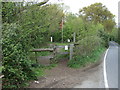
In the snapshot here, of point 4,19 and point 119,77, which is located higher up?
point 4,19

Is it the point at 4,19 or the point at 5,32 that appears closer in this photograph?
the point at 5,32

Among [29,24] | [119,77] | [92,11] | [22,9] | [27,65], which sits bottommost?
[119,77]

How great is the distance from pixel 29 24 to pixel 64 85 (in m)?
3.03

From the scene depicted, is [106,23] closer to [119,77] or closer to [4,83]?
[119,77]

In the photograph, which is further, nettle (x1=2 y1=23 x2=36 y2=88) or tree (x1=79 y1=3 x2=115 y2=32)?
tree (x1=79 y1=3 x2=115 y2=32)

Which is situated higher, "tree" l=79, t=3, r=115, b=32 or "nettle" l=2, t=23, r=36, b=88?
"tree" l=79, t=3, r=115, b=32

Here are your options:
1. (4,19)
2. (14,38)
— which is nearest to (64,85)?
(14,38)

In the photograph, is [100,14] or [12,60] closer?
[12,60]

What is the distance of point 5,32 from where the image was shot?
532 centimetres

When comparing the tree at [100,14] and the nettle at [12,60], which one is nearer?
the nettle at [12,60]

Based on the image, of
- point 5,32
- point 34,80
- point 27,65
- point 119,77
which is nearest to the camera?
point 5,32

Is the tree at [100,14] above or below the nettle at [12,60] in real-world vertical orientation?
above

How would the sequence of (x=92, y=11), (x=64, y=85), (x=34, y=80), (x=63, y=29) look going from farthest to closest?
(x=92, y=11) → (x=63, y=29) → (x=34, y=80) → (x=64, y=85)

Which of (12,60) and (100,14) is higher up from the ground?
(100,14)
